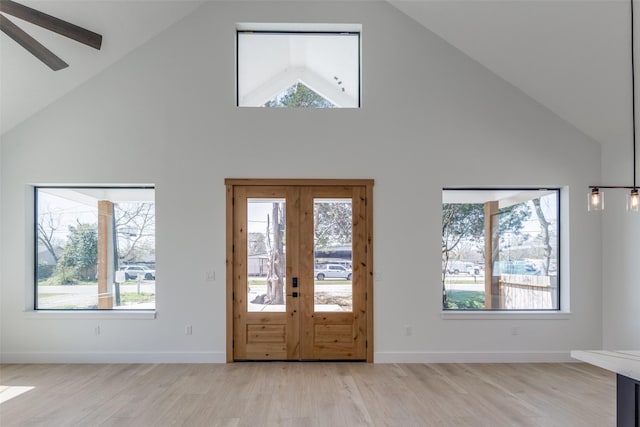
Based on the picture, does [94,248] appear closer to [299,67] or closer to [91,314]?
[91,314]

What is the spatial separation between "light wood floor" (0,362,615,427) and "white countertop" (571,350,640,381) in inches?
57.9

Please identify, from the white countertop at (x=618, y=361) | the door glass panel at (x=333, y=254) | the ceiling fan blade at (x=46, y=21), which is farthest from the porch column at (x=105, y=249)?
the white countertop at (x=618, y=361)

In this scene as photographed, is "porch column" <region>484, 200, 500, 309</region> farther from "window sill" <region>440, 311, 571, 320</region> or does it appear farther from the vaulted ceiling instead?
the vaulted ceiling

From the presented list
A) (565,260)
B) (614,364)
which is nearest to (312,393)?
(614,364)

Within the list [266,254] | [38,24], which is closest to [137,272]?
[266,254]

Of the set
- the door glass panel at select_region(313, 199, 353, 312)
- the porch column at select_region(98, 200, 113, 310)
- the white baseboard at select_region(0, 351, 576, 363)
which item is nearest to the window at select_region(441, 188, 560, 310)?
the white baseboard at select_region(0, 351, 576, 363)

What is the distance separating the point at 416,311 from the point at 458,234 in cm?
117

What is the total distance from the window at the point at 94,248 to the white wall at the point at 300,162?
20 centimetres

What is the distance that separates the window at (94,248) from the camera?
5.23m

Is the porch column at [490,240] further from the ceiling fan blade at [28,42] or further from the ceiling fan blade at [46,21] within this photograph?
the ceiling fan blade at [28,42]

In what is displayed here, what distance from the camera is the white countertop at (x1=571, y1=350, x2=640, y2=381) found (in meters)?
1.97

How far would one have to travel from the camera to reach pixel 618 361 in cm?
209

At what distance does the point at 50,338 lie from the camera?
200 inches

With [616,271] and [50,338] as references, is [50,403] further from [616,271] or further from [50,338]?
[616,271]
